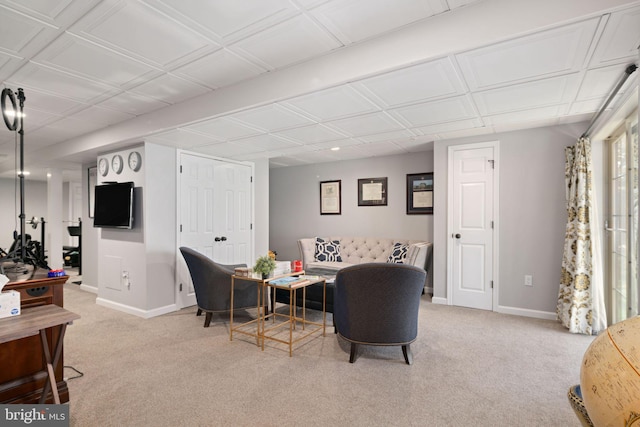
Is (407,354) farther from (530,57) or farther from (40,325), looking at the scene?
(40,325)

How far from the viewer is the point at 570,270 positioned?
3.65 metres

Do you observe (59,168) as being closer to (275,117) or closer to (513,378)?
(275,117)

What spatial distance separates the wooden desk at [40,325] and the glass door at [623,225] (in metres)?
4.01

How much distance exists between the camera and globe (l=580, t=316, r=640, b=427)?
0.67 m

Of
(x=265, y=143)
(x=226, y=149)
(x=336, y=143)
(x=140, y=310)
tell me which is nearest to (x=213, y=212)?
(x=226, y=149)

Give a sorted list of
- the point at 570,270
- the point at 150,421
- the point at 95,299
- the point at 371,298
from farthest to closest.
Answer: the point at 95,299, the point at 570,270, the point at 371,298, the point at 150,421

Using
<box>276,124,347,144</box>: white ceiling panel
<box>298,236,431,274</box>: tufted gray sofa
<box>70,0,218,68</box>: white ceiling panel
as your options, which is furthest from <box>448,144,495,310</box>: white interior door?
<box>70,0,218,68</box>: white ceiling panel

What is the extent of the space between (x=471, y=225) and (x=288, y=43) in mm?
3451

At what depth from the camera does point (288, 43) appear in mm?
2217

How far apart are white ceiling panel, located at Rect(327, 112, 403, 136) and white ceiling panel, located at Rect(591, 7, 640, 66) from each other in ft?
5.30

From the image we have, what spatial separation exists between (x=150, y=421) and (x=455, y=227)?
403 cm

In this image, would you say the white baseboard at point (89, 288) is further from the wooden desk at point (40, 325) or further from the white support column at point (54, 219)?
the wooden desk at point (40, 325)

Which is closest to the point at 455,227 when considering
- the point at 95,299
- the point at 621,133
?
the point at 621,133

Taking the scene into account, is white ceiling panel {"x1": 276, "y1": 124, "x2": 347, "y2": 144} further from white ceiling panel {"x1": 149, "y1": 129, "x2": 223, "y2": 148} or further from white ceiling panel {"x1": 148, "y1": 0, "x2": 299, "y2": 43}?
white ceiling panel {"x1": 148, "y1": 0, "x2": 299, "y2": 43}
